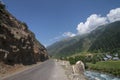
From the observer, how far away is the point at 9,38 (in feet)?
160

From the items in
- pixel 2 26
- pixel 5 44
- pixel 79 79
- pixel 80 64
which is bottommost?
pixel 79 79

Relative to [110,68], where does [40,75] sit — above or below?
below

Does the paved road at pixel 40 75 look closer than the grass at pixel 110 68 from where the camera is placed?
Yes

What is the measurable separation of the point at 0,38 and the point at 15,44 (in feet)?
31.3

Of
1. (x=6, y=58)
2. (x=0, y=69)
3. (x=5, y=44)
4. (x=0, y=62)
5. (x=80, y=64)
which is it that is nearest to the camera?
(x=80, y=64)

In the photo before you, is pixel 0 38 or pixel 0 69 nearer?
pixel 0 69

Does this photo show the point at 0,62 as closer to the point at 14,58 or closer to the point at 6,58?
the point at 6,58

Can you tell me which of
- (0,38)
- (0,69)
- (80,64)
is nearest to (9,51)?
(0,38)

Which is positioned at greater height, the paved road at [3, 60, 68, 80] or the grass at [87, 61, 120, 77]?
the grass at [87, 61, 120, 77]

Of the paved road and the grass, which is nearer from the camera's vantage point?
the paved road

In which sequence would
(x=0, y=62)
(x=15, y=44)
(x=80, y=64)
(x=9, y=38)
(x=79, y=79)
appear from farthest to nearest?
(x=15, y=44) → (x=9, y=38) → (x=0, y=62) → (x=80, y=64) → (x=79, y=79)

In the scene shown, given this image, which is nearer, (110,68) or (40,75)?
(40,75)

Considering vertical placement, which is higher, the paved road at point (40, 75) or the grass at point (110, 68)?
the grass at point (110, 68)

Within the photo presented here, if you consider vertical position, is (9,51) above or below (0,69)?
above
